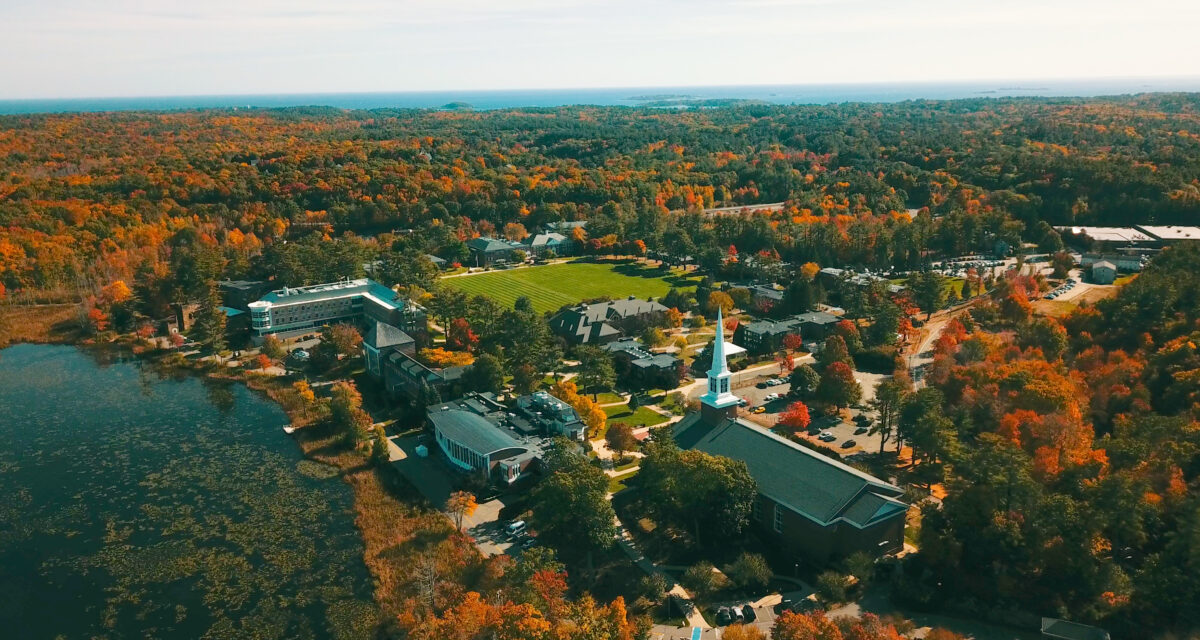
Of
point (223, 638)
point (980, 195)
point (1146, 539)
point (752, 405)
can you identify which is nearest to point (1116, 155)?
point (980, 195)

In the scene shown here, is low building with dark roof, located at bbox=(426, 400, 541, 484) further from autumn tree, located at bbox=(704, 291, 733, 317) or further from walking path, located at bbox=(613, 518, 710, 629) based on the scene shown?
autumn tree, located at bbox=(704, 291, 733, 317)

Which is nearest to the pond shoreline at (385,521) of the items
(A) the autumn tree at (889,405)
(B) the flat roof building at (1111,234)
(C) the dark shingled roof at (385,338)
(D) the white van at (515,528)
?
(D) the white van at (515,528)

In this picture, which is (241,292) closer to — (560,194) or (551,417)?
(551,417)

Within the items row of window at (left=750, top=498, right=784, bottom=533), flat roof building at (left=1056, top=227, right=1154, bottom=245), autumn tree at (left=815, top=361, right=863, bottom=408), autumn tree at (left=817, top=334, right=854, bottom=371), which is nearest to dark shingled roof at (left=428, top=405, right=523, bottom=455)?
row of window at (left=750, top=498, right=784, bottom=533)

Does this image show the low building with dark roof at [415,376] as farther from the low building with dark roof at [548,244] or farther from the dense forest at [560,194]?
the low building with dark roof at [548,244]

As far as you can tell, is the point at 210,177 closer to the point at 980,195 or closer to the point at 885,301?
the point at 885,301

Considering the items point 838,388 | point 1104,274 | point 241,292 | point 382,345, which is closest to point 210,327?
point 241,292
